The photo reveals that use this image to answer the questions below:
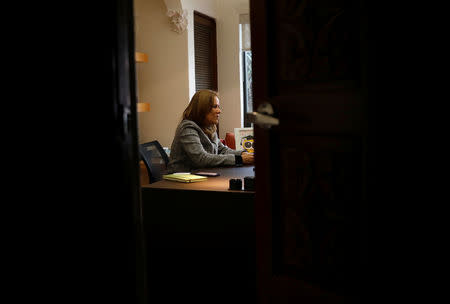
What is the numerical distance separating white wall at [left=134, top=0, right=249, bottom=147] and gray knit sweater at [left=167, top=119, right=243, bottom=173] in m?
2.55

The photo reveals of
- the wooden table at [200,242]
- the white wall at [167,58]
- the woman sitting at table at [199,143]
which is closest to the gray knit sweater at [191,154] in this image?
the woman sitting at table at [199,143]

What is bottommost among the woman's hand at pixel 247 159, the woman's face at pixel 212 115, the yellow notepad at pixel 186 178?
the yellow notepad at pixel 186 178

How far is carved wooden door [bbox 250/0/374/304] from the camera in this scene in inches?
52.2

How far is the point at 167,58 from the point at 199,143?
2.97 m

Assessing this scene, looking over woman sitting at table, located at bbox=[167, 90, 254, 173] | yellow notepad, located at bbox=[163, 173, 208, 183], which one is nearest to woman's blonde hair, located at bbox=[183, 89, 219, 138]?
woman sitting at table, located at bbox=[167, 90, 254, 173]

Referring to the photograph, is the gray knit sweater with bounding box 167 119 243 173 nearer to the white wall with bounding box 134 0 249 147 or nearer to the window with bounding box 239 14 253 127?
the white wall with bounding box 134 0 249 147

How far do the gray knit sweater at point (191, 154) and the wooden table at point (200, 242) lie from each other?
0.77m

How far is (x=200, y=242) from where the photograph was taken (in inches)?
97.0

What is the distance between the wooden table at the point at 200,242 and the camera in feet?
7.64

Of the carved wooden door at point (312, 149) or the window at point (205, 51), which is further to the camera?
the window at point (205, 51)

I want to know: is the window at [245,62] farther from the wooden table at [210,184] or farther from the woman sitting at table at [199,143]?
the wooden table at [210,184]

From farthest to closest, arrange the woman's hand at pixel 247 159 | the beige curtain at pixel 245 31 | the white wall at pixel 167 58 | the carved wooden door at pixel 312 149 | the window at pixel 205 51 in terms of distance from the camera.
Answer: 1. the beige curtain at pixel 245 31
2. the window at pixel 205 51
3. the white wall at pixel 167 58
4. the woman's hand at pixel 247 159
5. the carved wooden door at pixel 312 149

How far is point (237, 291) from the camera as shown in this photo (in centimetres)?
233

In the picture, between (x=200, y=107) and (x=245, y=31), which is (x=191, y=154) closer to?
(x=200, y=107)
